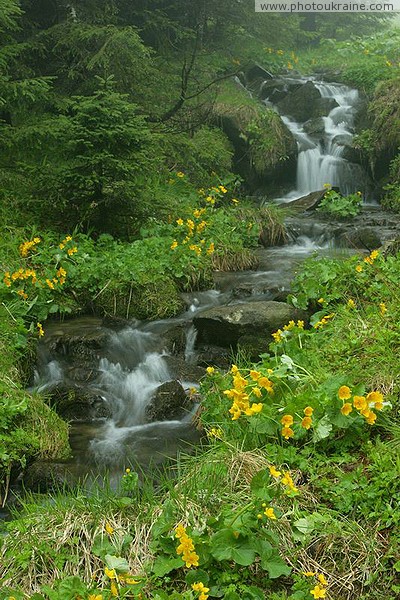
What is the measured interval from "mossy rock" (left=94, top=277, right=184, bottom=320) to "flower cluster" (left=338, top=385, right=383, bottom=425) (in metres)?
3.63

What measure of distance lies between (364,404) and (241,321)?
114 inches

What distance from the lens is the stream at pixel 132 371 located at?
4730mm

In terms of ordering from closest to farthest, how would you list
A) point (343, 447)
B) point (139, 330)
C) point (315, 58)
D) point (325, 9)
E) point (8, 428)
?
point (343, 447) < point (8, 428) < point (139, 330) < point (315, 58) < point (325, 9)

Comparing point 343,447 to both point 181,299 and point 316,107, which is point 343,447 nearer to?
point 181,299

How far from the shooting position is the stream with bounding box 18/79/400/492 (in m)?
4.73

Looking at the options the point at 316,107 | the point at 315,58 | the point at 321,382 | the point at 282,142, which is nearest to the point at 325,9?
the point at 315,58

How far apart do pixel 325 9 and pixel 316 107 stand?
30.6 ft

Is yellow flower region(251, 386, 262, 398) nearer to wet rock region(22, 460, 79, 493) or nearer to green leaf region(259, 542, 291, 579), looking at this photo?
green leaf region(259, 542, 291, 579)

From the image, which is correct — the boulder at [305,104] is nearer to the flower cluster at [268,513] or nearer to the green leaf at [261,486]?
the green leaf at [261,486]

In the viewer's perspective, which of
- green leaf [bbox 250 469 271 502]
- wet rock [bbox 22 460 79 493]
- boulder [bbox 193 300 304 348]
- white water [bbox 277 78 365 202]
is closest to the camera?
green leaf [bbox 250 469 271 502]

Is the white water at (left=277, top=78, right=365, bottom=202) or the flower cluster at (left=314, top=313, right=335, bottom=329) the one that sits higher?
the white water at (left=277, top=78, right=365, bottom=202)

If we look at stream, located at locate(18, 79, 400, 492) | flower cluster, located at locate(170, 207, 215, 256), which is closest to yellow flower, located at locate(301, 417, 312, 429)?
stream, located at locate(18, 79, 400, 492)

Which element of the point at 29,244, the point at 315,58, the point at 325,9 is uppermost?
the point at 325,9

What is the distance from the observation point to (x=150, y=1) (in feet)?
35.7
